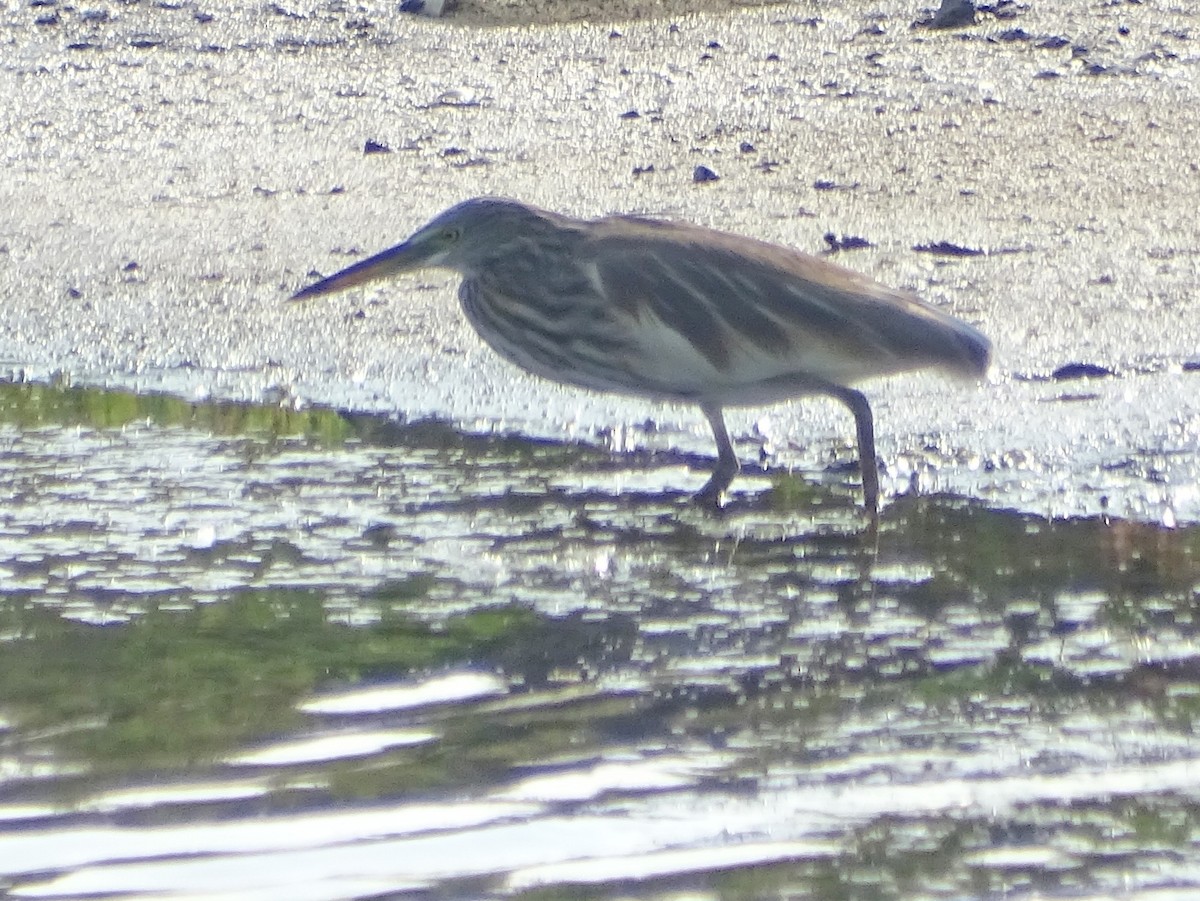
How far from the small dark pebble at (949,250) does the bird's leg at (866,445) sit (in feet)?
8.55

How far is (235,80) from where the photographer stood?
12.4 metres

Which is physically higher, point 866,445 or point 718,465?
point 866,445

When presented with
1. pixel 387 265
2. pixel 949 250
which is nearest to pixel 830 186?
pixel 949 250

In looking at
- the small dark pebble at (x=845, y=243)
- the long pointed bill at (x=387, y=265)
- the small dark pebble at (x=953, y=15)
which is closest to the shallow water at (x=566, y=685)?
the long pointed bill at (x=387, y=265)

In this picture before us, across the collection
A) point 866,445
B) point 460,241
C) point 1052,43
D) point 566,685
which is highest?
point 1052,43

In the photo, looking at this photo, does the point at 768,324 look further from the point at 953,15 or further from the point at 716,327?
the point at 953,15

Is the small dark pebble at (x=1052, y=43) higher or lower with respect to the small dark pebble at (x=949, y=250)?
higher

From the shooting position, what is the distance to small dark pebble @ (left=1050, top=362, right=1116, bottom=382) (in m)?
7.42

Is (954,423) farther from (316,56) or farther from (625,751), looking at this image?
(316,56)

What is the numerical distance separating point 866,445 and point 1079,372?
58.2 inches

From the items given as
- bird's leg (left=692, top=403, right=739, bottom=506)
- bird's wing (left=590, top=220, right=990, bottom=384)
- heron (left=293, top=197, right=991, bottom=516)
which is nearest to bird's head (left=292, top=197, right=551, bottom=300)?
heron (left=293, top=197, right=991, bottom=516)

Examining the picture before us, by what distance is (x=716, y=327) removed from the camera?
6316 mm

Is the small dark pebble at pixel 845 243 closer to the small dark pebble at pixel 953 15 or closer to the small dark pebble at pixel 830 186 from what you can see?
the small dark pebble at pixel 830 186

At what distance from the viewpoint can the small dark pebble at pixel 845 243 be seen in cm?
896
